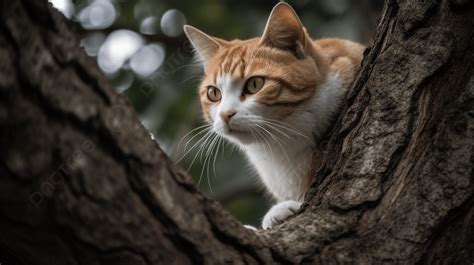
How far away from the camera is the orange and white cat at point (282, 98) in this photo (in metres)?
2.92

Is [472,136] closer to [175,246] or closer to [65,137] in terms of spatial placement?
[175,246]

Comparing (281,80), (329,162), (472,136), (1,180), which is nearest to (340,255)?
(329,162)

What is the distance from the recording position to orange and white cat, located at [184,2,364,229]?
2922 millimetres

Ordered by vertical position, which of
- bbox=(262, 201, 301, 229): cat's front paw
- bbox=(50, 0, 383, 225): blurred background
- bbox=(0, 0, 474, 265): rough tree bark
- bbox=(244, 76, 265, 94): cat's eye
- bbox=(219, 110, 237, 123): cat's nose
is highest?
bbox=(50, 0, 383, 225): blurred background

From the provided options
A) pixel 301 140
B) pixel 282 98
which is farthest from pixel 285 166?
pixel 282 98

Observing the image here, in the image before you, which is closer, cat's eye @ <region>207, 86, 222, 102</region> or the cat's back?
the cat's back

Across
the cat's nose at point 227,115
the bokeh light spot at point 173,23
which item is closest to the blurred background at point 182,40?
the bokeh light spot at point 173,23

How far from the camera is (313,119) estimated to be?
2.94 metres

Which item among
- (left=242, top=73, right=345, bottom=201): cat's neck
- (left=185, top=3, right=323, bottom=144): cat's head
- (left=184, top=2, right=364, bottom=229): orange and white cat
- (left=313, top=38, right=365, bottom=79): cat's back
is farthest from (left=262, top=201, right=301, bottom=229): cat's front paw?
(left=313, top=38, right=365, bottom=79): cat's back

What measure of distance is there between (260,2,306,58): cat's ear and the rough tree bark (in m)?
0.81

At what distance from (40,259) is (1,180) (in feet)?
0.97

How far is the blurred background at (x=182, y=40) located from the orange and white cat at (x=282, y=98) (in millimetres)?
1263

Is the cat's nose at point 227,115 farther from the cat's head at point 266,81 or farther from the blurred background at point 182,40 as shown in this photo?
the blurred background at point 182,40

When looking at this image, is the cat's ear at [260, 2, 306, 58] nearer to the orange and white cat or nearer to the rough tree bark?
the orange and white cat
